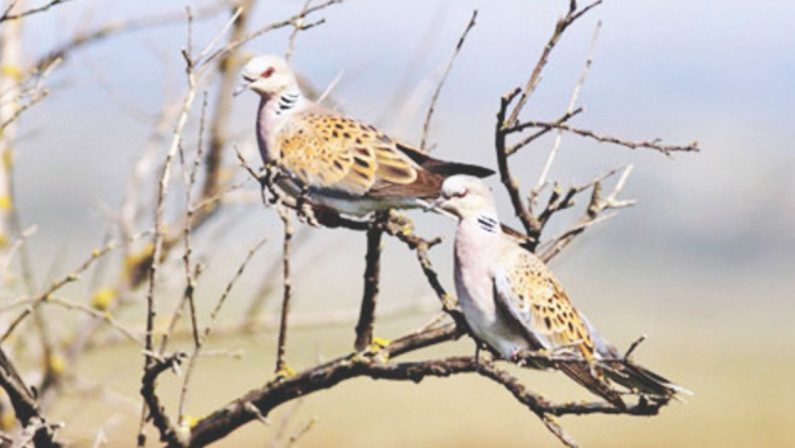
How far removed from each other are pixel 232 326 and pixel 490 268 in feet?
19.4

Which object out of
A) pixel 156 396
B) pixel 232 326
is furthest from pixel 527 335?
pixel 232 326

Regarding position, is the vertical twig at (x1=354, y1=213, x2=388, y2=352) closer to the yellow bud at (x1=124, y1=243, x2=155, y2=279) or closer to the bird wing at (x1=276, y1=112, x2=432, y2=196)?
the bird wing at (x1=276, y1=112, x2=432, y2=196)

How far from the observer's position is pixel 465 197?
406 cm

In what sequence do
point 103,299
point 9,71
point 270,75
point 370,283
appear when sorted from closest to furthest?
point 370,283 < point 270,75 < point 103,299 < point 9,71

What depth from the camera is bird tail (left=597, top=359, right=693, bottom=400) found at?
12.2 feet

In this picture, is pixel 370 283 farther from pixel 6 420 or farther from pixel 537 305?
pixel 6 420

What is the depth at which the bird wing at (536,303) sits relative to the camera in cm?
403

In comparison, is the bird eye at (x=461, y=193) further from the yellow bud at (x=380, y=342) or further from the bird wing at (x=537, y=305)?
the yellow bud at (x=380, y=342)

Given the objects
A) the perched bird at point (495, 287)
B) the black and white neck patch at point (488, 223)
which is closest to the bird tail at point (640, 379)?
the perched bird at point (495, 287)

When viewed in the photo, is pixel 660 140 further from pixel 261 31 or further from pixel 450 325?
pixel 261 31

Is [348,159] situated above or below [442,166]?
above

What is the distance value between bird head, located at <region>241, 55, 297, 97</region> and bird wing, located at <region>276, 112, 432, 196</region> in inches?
4.6

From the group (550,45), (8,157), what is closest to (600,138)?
(550,45)

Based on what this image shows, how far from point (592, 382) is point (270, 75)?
1.55 m
